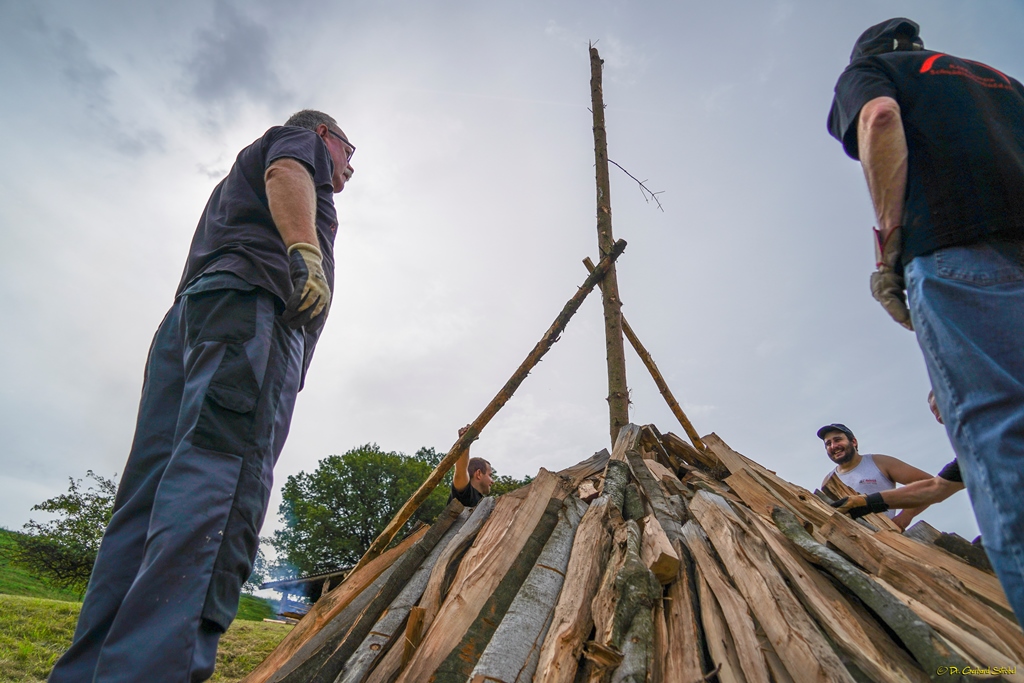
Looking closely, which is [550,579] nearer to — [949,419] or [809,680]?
[809,680]

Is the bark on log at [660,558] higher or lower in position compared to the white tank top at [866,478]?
lower

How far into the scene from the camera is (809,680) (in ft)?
5.17

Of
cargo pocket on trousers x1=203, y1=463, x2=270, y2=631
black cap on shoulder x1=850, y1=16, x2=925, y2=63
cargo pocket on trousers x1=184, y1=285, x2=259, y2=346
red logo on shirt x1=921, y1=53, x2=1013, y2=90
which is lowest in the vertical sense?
cargo pocket on trousers x1=203, y1=463, x2=270, y2=631

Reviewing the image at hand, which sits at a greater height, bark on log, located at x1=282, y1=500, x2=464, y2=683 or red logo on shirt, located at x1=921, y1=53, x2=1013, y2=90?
red logo on shirt, located at x1=921, y1=53, x2=1013, y2=90

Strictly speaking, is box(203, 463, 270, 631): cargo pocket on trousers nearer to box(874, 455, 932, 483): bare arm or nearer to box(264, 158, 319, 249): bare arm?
box(264, 158, 319, 249): bare arm

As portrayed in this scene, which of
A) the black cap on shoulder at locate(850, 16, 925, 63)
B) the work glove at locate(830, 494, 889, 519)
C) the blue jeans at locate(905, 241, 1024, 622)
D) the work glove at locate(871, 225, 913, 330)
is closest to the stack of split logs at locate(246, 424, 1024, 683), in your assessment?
the work glove at locate(830, 494, 889, 519)

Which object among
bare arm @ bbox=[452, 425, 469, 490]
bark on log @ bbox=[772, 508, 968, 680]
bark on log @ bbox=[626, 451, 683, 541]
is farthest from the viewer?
bare arm @ bbox=[452, 425, 469, 490]

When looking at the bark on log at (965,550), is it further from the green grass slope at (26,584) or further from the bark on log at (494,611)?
the green grass slope at (26,584)

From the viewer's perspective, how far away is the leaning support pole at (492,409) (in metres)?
4.43

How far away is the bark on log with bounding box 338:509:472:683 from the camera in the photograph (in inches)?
89.1

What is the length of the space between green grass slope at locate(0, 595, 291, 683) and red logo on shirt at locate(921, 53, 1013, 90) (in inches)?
244

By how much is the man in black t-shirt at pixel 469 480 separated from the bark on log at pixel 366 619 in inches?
47.3

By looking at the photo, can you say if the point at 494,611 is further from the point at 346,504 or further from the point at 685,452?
the point at 346,504

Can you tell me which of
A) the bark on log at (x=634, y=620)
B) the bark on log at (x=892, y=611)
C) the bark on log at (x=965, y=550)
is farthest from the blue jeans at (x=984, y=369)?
the bark on log at (x=965, y=550)
